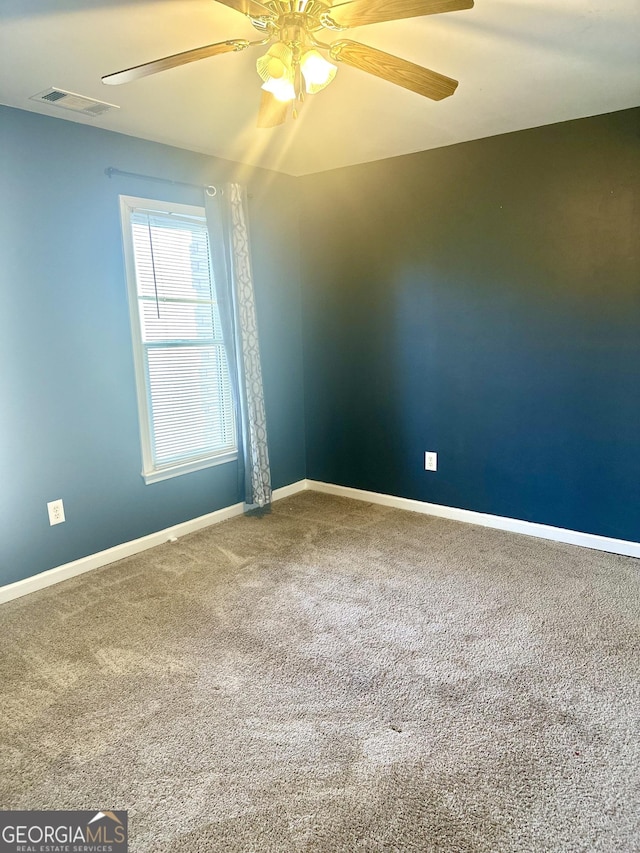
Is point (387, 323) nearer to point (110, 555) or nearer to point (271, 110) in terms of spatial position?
point (271, 110)

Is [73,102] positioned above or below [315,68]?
above

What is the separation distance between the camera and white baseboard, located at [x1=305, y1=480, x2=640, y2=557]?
310cm

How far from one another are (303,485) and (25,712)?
8.82 ft

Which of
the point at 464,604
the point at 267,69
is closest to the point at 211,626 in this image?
the point at 464,604

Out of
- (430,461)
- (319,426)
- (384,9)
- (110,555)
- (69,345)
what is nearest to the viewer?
(384,9)

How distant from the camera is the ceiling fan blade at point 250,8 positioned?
1465 millimetres

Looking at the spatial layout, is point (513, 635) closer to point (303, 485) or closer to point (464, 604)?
point (464, 604)

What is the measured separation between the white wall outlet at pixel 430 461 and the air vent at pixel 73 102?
2647 mm

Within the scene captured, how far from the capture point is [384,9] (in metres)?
1.46

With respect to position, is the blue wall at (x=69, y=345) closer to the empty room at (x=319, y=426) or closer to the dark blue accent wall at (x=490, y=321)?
the empty room at (x=319, y=426)

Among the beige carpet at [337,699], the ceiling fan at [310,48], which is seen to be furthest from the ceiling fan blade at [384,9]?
the beige carpet at [337,699]

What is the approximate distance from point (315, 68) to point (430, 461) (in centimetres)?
257

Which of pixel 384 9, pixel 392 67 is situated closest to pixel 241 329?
pixel 392 67

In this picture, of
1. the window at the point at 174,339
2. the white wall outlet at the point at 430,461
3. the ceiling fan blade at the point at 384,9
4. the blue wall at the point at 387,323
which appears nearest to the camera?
the ceiling fan blade at the point at 384,9
